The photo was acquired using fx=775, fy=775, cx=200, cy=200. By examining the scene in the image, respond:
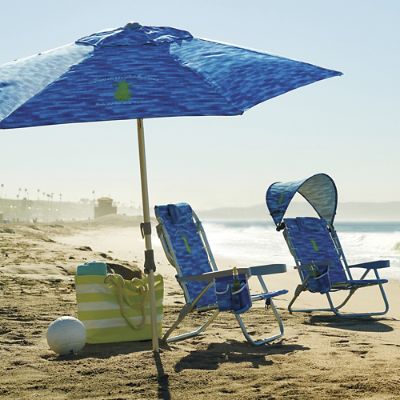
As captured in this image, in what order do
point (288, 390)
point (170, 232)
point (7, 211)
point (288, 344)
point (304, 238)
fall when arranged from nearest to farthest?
point (288, 390)
point (288, 344)
point (170, 232)
point (304, 238)
point (7, 211)

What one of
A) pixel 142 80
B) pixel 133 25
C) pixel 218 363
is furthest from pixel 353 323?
pixel 142 80

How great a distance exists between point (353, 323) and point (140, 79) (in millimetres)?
3754

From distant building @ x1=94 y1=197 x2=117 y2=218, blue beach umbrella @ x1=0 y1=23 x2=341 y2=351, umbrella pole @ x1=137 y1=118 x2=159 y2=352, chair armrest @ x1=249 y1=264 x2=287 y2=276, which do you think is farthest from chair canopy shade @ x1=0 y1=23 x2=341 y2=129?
distant building @ x1=94 y1=197 x2=117 y2=218

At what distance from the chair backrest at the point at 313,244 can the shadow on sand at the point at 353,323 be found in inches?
20.2

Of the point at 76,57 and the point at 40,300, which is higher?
the point at 76,57

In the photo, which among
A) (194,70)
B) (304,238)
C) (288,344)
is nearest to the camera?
(194,70)

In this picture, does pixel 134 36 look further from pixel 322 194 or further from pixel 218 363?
pixel 322 194

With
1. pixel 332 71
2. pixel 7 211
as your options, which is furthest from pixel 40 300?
pixel 7 211

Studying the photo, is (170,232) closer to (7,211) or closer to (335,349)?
(335,349)

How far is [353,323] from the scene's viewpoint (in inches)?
281

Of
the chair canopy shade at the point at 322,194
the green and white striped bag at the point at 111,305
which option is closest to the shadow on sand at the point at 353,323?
the chair canopy shade at the point at 322,194

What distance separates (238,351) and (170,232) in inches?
47.2

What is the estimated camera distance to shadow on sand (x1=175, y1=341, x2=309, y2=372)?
4.77 metres

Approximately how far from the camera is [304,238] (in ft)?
26.2
